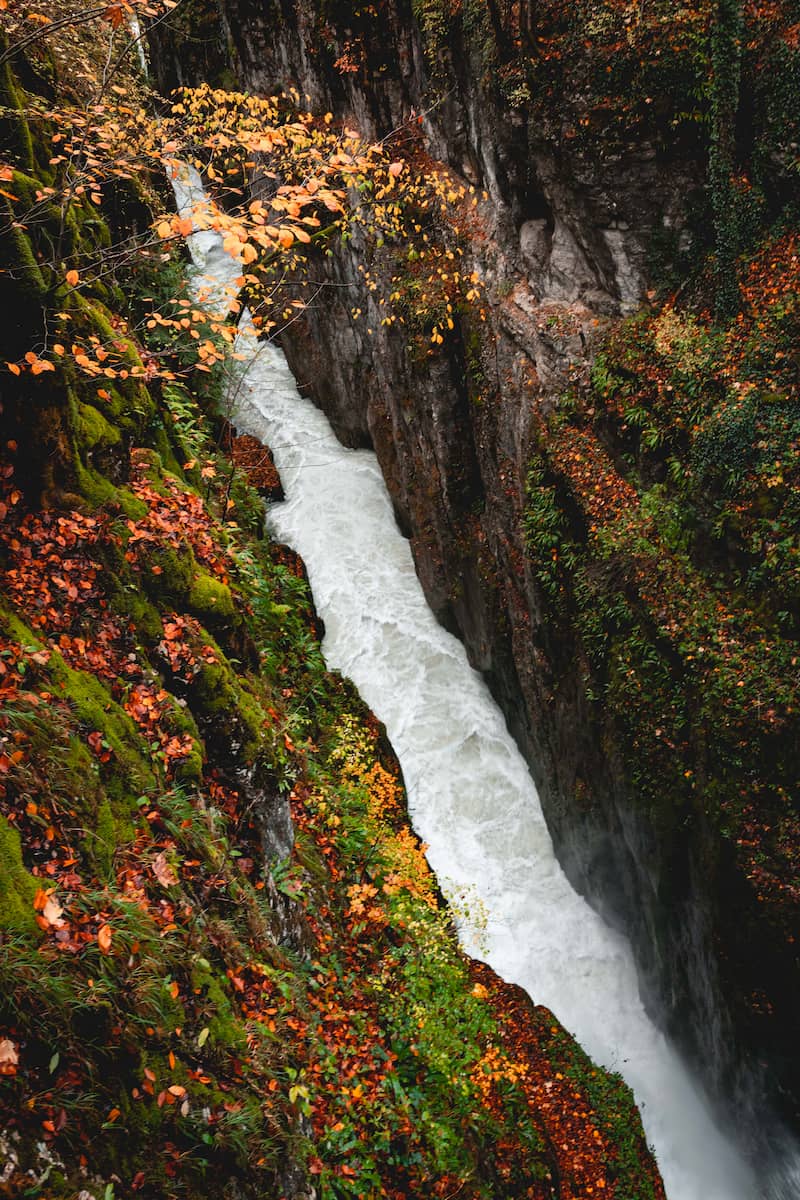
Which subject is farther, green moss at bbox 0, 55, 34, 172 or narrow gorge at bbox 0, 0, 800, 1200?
green moss at bbox 0, 55, 34, 172

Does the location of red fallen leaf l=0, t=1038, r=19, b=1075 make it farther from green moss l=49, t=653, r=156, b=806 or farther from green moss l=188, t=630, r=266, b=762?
green moss l=188, t=630, r=266, b=762

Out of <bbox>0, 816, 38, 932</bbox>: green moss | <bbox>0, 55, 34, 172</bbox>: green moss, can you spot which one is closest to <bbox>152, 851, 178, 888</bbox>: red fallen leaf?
<bbox>0, 816, 38, 932</bbox>: green moss

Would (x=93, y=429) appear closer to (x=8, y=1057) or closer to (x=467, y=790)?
(x=8, y=1057)

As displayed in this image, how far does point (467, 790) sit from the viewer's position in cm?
1393

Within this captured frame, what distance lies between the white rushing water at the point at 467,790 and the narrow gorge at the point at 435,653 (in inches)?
3.8

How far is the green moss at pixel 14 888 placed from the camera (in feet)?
10.3

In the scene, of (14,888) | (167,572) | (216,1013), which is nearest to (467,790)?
(167,572)

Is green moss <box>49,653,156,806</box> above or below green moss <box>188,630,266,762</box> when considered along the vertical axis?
above

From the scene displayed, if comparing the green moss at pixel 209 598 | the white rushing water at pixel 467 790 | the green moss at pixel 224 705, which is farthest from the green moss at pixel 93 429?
the white rushing water at pixel 467 790

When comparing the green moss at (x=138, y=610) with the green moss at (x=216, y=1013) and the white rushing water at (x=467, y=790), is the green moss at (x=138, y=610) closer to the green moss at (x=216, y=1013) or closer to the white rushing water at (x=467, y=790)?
the green moss at (x=216, y=1013)

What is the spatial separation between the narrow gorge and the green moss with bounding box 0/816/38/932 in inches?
0.6

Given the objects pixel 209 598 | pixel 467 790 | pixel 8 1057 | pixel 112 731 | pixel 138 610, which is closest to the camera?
pixel 8 1057

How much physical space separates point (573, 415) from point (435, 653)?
7.54 meters

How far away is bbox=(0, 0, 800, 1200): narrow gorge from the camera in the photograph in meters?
4.12
